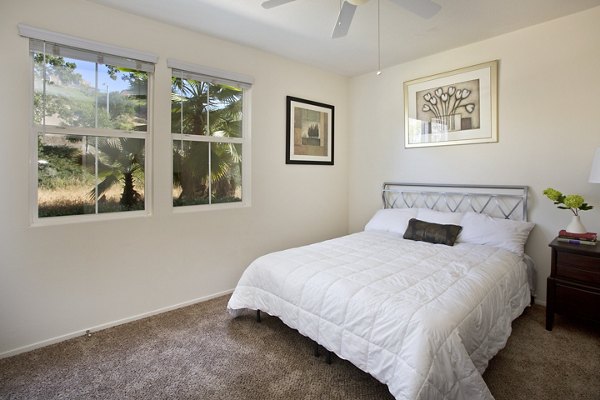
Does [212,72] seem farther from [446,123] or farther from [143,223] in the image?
[446,123]

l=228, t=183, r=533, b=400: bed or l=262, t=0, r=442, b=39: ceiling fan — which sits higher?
l=262, t=0, r=442, b=39: ceiling fan

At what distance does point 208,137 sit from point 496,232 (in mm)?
2891

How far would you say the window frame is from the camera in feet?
7.29

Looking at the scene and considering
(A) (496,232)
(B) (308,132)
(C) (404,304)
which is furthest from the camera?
(B) (308,132)

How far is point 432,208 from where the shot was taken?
3.63 meters

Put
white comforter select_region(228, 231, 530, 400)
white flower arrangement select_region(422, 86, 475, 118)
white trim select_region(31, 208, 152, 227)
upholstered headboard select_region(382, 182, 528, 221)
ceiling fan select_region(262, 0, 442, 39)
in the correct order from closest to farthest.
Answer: white comforter select_region(228, 231, 530, 400), ceiling fan select_region(262, 0, 442, 39), white trim select_region(31, 208, 152, 227), upholstered headboard select_region(382, 182, 528, 221), white flower arrangement select_region(422, 86, 475, 118)

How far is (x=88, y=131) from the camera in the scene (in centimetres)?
246

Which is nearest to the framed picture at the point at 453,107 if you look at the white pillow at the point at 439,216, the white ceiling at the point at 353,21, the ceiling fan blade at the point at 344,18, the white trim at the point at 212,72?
the white ceiling at the point at 353,21

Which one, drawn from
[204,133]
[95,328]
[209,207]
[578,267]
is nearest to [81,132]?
[204,133]

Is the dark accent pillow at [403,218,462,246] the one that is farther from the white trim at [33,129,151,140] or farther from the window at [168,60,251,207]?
the white trim at [33,129,151,140]

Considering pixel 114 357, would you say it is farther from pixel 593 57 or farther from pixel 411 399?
pixel 593 57

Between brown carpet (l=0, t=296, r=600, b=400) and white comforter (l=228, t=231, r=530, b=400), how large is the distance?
0.71ft

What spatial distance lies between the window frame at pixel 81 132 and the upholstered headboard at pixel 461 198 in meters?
2.79

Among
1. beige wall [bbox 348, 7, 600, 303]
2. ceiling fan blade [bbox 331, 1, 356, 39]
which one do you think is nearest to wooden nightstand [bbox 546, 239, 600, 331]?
beige wall [bbox 348, 7, 600, 303]
